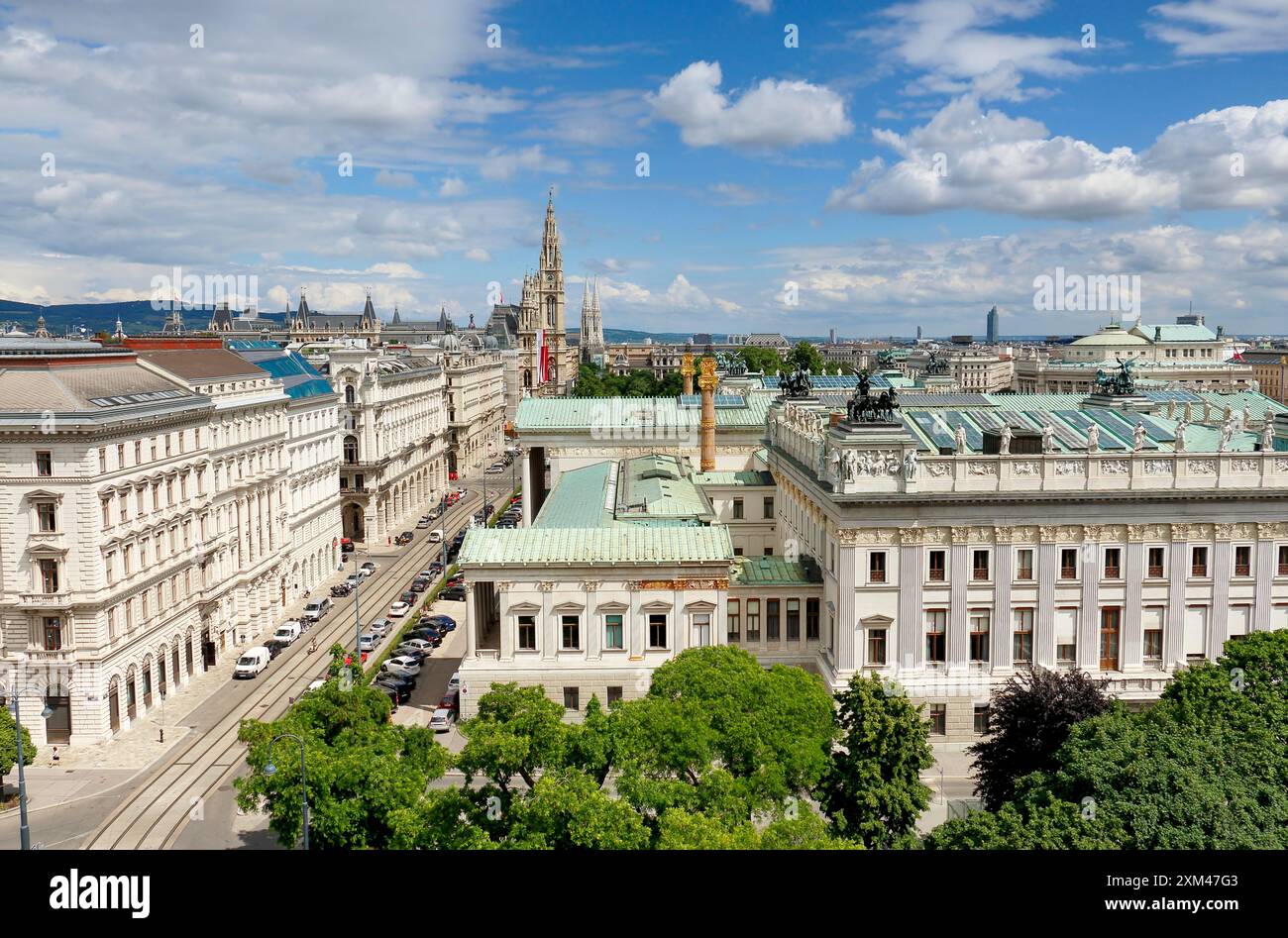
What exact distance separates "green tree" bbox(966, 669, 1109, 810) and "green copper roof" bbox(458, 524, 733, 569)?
18.2 m

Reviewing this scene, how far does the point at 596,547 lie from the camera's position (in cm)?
5984

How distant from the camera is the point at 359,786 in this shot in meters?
36.7

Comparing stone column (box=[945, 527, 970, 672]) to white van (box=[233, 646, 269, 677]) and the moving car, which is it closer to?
the moving car

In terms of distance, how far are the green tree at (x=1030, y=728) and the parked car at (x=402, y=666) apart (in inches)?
1632

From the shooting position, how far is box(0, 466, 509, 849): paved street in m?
50.2

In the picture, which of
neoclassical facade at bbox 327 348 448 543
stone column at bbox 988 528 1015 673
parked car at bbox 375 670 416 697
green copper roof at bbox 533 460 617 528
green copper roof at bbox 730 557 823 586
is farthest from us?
neoclassical facade at bbox 327 348 448 543

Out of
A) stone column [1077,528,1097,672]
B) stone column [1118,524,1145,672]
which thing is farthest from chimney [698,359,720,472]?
stone column [1118,524,1145,672]

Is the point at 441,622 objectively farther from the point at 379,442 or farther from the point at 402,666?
the point at 379,442

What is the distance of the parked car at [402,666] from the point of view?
73.8 meters

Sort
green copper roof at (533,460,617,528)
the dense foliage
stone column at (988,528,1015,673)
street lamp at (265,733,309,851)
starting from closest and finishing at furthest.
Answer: the dense foliage → street lamp at (265,733,309,851) → stone column at (988,528,1015,673) → green copper roof at (533,460,617,528)

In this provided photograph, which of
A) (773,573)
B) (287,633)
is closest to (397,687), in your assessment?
(287,633)

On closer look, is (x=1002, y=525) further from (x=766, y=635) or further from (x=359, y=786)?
(x=359, y=786)
